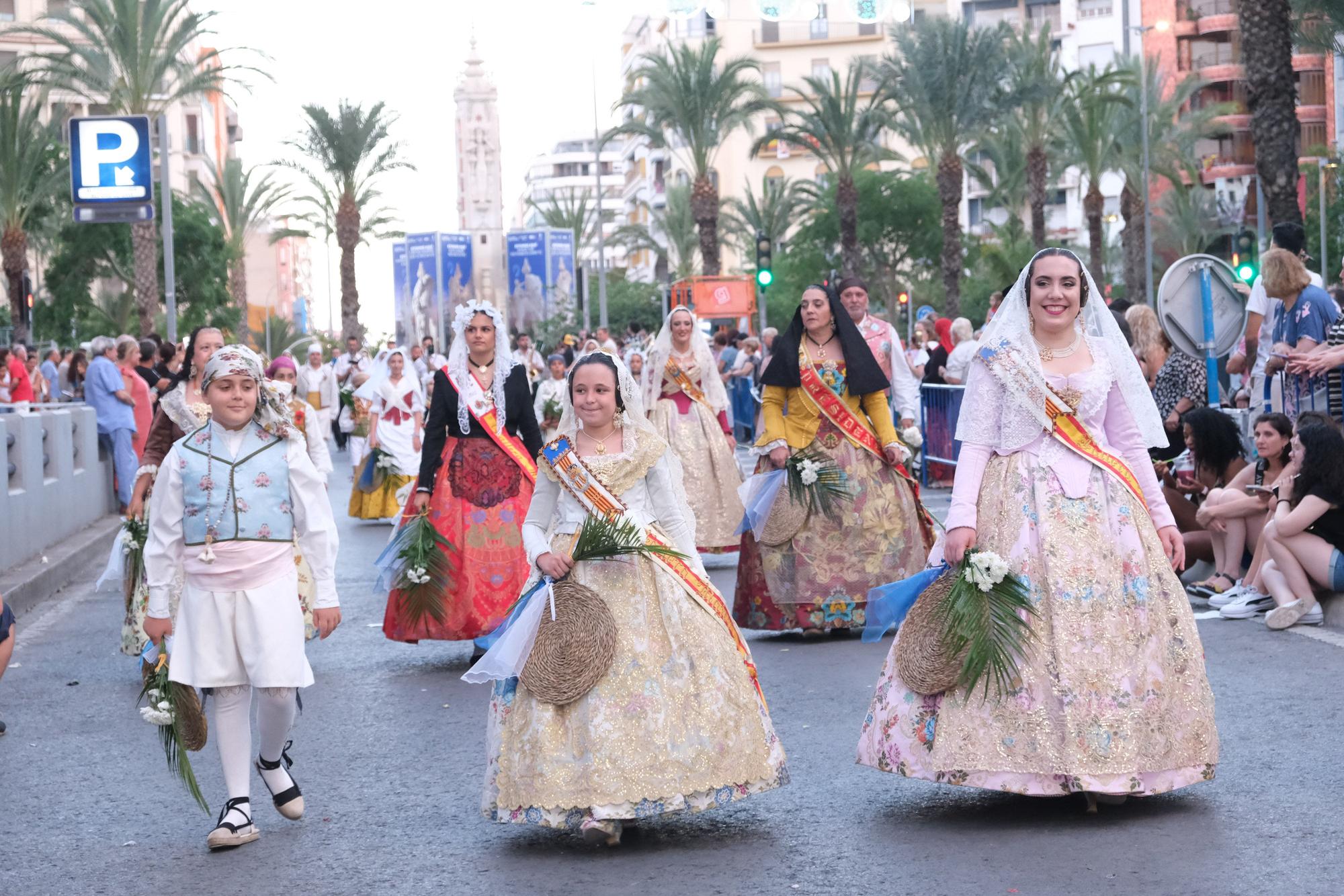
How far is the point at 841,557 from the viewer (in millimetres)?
10086

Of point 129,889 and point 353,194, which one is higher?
point 353,194

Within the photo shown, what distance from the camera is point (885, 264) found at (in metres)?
76.9

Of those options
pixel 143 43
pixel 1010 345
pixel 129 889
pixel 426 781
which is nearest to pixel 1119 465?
pixel 1010 345

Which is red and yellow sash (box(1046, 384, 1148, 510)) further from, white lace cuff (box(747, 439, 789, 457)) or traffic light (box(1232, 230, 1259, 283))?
traffic light (box(1232, 230, 1259, 283))

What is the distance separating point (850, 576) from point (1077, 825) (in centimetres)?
436

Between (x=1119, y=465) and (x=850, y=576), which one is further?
(x=850, y=576)

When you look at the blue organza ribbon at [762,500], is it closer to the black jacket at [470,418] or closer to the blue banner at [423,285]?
the black jacket at [470,418]

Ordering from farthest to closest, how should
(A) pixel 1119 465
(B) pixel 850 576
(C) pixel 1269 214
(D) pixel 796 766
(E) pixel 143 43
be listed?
1. (E) pixel 143 43
2. (C) pixel 1269 214
3. (B) pixel 850 576
4. (D) pixel 796 766
5. (A) pixel 1119 465

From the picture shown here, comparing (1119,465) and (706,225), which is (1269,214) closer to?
(1119,465)

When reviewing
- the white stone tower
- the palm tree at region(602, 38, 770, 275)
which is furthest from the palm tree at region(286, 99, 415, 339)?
the white stone tower

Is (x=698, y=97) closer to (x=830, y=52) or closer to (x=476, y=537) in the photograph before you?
(x=476, y=537)

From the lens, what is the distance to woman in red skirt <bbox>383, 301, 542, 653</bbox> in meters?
9.38

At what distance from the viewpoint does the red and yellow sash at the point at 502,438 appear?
9.42 meters

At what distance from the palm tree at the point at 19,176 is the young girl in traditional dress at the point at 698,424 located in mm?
26721
